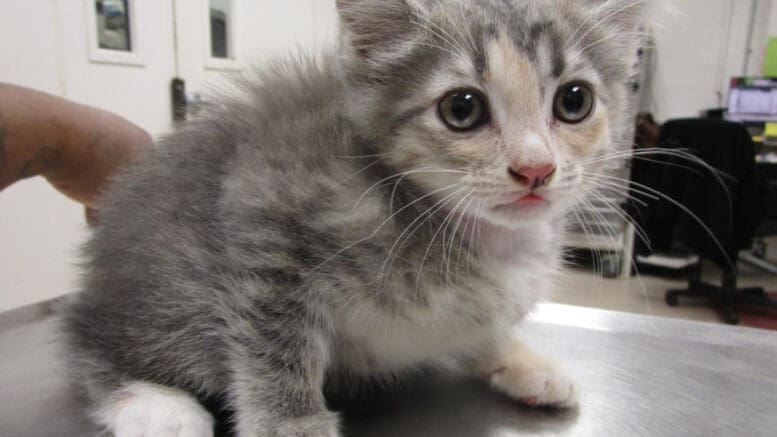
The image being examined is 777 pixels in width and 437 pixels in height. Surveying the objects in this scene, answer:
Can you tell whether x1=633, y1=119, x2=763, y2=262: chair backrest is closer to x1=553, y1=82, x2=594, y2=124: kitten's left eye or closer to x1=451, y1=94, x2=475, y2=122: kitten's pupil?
x1=553, y1=82, x2=594, y2=124: kitten's left eye

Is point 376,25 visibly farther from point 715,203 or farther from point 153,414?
point 715,203

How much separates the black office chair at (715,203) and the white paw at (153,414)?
258 centimetres

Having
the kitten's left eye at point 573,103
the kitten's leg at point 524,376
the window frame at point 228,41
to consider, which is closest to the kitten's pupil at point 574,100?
the kitten's left eye at point 573,103

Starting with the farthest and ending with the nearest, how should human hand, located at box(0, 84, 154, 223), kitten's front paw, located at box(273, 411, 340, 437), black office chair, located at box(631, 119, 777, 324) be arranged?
black office chair, located at box(631, 119, 777, 324) → human hand, located at box(0, 84, 154, 223) → kitten's front paw, located at box(273, 411, 340, 437)

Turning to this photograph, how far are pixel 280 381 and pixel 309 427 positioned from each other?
0.05 metres

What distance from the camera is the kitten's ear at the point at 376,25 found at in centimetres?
63

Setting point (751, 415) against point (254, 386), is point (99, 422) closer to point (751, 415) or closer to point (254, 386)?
point (254, 386)

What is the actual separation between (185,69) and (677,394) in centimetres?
179

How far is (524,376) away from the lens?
73 centimetres

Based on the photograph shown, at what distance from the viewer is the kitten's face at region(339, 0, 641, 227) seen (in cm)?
57

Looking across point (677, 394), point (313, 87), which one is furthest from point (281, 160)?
point (677, 394)

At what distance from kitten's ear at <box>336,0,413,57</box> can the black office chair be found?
2.43 m

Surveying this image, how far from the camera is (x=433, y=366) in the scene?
2.58 ft

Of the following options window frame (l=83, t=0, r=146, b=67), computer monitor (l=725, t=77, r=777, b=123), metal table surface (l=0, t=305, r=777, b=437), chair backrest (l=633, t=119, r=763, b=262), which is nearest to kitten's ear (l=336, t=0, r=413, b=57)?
metal table surface (l=0, t=305, r=777, b=437)
